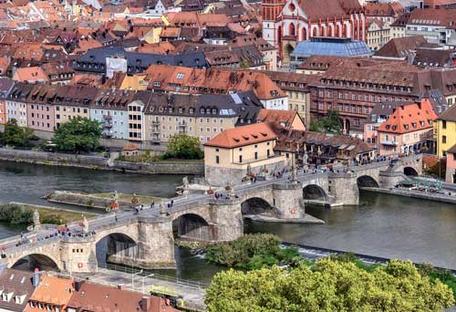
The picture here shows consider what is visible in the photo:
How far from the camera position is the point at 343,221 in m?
64.1

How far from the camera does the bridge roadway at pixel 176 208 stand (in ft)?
177

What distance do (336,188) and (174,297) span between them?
18546mm

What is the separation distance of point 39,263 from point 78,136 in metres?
26.0

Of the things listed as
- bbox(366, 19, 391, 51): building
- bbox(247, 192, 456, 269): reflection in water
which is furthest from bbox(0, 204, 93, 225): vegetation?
bbox(366, 19, 391, 51): building

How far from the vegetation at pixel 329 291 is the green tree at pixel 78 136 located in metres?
35.4

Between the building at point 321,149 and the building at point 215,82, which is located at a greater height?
the building at point 215,82

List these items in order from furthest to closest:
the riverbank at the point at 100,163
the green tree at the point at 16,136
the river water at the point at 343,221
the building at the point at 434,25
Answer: the building at the point at 434,25 < the green tree at the point at 16,136 < the riverbank at the point at 100,163 < the river water at the point at 343,221

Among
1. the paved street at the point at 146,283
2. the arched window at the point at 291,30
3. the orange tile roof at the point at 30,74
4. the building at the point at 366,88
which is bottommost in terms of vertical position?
the paved street at the point at 146,283

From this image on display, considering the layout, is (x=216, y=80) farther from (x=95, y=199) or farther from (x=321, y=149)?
(x=95, y=199)

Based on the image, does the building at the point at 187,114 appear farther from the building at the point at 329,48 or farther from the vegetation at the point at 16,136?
the building at the point at 329,48

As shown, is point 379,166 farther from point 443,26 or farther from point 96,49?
point 443,26

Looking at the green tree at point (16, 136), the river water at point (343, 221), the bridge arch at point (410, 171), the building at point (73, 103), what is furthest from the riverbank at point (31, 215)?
the building at point (73, 103)

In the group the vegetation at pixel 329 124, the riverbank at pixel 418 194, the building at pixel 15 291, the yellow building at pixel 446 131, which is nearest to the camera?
the building at pixel 15 291

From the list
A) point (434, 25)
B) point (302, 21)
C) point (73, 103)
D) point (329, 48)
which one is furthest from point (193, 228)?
point (434, 25)
